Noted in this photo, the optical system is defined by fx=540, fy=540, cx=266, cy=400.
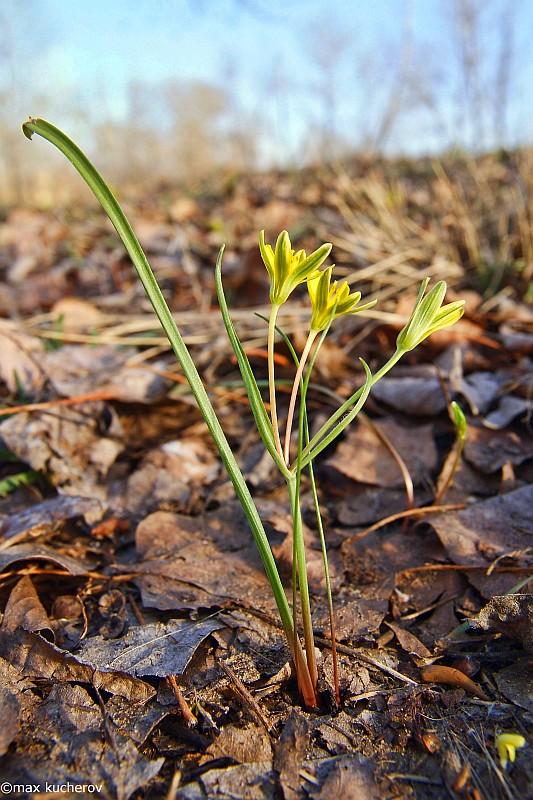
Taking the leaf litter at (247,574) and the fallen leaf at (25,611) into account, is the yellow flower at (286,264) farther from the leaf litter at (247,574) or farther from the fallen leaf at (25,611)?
the fallen leaf at (25,611)

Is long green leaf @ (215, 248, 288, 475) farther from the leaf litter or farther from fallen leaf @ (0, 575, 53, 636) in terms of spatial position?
fallen leaf @ (0, 575, 53, 636)

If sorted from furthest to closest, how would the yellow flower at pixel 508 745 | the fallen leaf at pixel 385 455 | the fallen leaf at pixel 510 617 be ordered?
the fallen leaf at pixel 385 455
the fallen leaf at pixel 510 617
the yellow flower at pixel 508 745

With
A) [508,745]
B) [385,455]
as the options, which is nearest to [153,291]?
[508,745]

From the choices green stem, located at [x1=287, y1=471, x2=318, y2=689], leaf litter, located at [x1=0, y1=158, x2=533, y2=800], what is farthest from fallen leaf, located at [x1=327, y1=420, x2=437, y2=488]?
green stem, located at [x1=287, y1=471, x2=318, y2=689]

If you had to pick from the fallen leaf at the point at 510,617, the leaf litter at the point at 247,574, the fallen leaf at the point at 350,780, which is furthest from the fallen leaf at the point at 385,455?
the fallen leaf at the point at 350,780

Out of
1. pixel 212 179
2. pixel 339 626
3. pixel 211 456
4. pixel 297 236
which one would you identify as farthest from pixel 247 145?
pixel 339 626

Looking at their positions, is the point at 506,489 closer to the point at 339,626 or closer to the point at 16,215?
the point at 339,626
